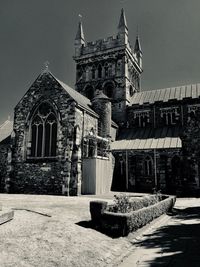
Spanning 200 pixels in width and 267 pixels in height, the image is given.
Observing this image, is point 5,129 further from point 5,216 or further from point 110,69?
point 5,216

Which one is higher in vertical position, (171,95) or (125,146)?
(171,95)

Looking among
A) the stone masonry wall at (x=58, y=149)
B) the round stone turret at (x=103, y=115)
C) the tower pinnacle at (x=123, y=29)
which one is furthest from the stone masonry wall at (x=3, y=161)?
the tower pinnacle at (x=123, y=29)

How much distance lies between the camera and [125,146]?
3162cm

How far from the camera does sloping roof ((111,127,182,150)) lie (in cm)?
2987

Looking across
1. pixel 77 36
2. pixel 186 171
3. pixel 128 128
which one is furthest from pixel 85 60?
pixel 186 171

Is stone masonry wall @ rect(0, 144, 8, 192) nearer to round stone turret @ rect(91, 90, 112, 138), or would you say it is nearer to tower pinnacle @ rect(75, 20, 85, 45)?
round stone turret @ rect(91, 90, 112, 138)

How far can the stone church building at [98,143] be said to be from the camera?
2503 centimetres

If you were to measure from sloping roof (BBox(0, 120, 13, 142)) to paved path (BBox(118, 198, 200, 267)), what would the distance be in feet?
79.3

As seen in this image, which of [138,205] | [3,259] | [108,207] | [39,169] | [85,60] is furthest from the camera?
[85,60]

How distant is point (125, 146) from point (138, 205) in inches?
742

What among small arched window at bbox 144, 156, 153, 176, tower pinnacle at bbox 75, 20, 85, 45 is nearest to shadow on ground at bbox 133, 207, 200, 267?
small arched window at bbox 144, 156, 153, 176

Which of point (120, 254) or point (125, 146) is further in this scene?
point (125, 146)

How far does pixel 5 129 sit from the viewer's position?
34.6 m

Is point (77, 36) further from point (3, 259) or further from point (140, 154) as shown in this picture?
point (3, 259)
